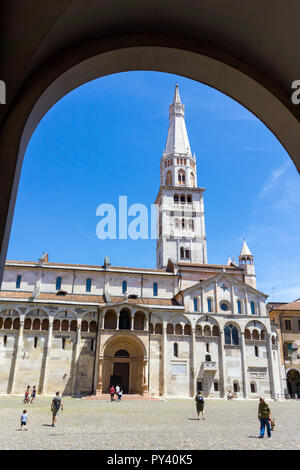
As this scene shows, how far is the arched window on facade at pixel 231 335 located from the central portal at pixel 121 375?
13086 mm

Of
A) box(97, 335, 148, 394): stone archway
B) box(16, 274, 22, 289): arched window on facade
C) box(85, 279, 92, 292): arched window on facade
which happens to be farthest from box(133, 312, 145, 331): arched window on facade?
box(16, 274, 22, 289): arched window on facade

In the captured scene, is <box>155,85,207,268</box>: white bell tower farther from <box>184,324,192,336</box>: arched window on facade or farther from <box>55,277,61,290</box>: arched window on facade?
<box>55,277,61,290</box>: arched window on facade

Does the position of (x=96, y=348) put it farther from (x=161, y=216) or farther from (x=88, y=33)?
(x=88, y=33)

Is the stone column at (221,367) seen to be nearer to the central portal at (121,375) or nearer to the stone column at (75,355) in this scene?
the central portal at (121,375)

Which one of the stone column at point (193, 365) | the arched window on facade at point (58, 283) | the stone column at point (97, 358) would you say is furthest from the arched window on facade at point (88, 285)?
the stone column at point (193, 365)

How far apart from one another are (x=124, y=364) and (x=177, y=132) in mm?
51644

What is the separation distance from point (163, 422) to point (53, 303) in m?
26.7

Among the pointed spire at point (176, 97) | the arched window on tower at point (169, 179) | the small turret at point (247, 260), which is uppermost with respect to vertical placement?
the pointed spire at point (176, 97)

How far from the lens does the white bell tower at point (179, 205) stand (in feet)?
Result: 215

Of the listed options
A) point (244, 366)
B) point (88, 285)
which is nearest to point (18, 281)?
point (88, 285)

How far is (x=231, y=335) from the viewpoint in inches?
1806

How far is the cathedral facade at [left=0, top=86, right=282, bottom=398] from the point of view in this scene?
134ft

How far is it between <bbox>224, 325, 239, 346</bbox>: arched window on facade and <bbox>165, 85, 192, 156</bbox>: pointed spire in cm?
4084

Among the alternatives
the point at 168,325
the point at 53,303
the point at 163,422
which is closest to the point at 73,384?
the point at 53,303
